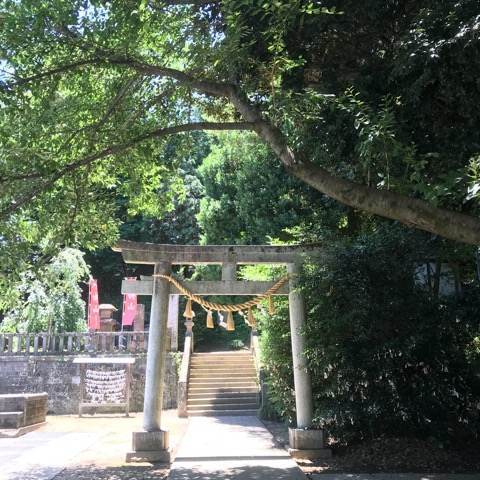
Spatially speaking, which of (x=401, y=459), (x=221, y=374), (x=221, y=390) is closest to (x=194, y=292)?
(x=401, y=459)

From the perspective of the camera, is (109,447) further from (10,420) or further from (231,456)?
(10,420)

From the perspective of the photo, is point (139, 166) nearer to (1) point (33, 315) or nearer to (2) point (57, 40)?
(2) point (57, 40)

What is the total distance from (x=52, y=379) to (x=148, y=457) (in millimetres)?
9692

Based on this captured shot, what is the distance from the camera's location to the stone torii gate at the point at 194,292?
29.1 feet

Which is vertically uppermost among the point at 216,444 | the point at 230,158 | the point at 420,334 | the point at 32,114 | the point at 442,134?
the point at 230,158

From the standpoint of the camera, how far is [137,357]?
17531 mm

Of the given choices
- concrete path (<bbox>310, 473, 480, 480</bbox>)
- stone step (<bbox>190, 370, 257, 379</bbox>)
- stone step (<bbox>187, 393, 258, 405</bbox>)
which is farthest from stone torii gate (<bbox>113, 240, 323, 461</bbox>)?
stone step (<bbox>190, 370, 257, 379</bbox>)

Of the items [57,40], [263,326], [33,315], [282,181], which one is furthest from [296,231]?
[33,315]

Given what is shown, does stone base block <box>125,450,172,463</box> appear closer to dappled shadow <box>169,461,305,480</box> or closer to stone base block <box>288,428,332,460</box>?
dappled shadow <box>169,461,305,480</box>

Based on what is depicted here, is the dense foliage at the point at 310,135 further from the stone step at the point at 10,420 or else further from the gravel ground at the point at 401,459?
the stone step at the point at 10,420

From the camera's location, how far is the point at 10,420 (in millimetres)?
12359

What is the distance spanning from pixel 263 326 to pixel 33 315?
1290cm

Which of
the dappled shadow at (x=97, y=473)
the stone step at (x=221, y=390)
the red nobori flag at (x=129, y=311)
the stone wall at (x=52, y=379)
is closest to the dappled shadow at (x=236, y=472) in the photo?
the dappled shadow at (x=97, y=473)

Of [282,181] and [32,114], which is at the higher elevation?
[282,181]
